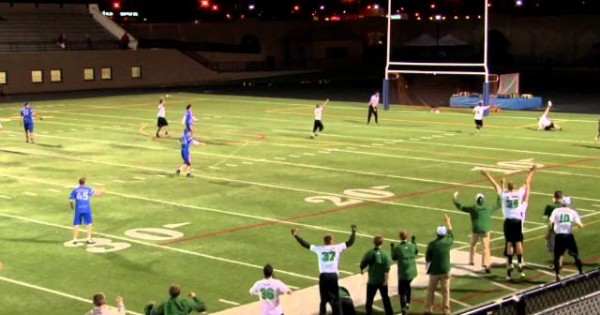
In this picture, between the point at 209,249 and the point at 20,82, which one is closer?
the point at 209,249

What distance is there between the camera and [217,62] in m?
75.6

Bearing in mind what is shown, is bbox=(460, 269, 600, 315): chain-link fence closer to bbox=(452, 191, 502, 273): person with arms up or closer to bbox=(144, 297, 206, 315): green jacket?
bbox=(144, 297, 206, 315): green jacket

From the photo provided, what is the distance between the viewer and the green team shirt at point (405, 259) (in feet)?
41.8

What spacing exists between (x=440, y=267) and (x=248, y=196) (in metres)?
10.4

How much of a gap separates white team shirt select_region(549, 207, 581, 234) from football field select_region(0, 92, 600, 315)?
992mm

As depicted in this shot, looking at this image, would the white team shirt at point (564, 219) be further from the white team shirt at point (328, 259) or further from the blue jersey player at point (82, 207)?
the blue jersey player at point (82, 207)

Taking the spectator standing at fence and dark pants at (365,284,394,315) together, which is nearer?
dark pants at (365,284,394,315)

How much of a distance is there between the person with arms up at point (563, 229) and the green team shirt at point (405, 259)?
3021mm

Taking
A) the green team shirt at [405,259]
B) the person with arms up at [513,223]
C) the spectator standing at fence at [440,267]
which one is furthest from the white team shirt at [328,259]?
the person with arms up at [513,223]

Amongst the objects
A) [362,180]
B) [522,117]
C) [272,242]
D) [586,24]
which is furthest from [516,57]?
[272,242]

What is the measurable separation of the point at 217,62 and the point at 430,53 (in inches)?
788

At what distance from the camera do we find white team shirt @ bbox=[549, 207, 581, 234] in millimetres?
14516

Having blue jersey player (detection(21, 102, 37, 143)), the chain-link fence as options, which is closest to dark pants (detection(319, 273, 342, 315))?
the chain-link fence

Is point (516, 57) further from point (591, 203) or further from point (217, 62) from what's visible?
point (591, 203)
